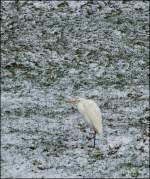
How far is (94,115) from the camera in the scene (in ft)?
45.3

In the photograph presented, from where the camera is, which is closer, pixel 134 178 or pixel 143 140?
pixel 134 178

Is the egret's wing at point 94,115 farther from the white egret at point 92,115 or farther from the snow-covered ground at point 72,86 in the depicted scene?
the snow-covered ground at point 72,86

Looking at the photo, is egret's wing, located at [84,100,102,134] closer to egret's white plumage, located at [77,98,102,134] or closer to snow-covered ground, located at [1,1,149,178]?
egret's white plumage, located at [77,98,102,134]

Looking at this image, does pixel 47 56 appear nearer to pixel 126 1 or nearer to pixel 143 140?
pixel 126 1

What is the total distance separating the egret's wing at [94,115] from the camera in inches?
539

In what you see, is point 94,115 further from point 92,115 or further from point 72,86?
point 72,86

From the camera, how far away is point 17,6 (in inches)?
973

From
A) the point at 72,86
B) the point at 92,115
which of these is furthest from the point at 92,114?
the point at 72,86

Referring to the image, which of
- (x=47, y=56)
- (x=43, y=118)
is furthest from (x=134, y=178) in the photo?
(x=47, y=56)

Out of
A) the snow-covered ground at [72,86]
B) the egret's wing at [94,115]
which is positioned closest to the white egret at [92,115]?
the egret's wing at [94,115]

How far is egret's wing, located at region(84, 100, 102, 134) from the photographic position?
13.7 meters

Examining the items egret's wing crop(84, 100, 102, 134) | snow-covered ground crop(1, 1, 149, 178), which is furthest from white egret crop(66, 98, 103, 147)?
snow-covered ground crop(1, 1, 149, 178)

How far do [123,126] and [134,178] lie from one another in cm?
335

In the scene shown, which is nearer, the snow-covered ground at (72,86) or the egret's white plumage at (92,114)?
the snow-covered ground at (72,86)
